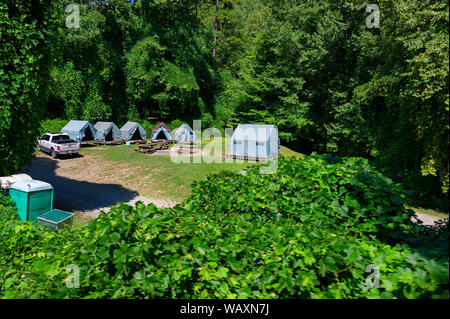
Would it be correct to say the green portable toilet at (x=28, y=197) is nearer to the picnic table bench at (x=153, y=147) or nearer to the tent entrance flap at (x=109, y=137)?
the picnic table bench at (x=153, y=147)

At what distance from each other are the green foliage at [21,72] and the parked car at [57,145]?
12.6 m

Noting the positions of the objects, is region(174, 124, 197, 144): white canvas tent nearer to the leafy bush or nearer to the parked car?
the parked car

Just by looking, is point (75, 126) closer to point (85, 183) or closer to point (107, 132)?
point (107, 132)

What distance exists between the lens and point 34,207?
368 inches

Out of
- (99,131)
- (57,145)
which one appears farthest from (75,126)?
(57,145)

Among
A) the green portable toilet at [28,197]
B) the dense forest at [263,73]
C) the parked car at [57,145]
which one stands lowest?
the green portable toilet at [28,197]

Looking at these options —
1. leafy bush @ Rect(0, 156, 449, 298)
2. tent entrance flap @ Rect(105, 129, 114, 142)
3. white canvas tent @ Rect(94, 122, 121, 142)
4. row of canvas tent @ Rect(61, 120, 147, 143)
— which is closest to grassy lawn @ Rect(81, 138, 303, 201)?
row of canvas tent @ Rect(61, 120, 147, 143)

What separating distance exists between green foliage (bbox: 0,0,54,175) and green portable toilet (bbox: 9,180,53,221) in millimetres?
979

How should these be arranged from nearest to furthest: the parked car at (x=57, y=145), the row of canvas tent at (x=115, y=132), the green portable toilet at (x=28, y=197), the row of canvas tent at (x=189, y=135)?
the green portable toilet at (x=28, y=197) → the parked car at (x=57, y=145) → the row of canvas tent at (x=189, y=135) → the row of canvas tent at (x=115, y=132)

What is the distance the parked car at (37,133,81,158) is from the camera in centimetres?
2145

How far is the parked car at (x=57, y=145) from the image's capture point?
844 inches

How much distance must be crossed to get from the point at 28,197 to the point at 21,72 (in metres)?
4.03

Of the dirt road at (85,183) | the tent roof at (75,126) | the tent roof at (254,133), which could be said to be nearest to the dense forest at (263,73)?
the tent roof at (75,126)
